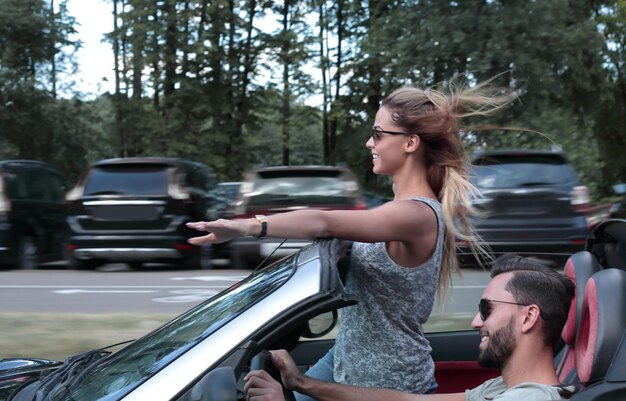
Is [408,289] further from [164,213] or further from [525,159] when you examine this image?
[164,213]

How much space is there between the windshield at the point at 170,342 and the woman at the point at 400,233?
0.20 meters

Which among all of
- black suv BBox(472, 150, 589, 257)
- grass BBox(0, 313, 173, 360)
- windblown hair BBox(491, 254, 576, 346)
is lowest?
grass BBox(0, 313, 173, 360)

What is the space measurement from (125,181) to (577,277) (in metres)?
10.3

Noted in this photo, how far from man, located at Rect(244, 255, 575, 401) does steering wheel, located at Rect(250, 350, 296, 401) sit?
0.02 m

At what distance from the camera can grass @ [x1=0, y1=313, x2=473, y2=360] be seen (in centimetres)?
577

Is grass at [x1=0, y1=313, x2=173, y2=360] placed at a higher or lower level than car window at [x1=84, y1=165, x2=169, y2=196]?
lower

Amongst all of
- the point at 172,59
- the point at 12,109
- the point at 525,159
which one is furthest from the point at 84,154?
the point at 525,159

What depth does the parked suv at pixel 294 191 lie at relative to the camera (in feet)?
37.4

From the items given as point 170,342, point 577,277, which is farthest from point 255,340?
point 577,277

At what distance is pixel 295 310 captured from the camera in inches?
84.4

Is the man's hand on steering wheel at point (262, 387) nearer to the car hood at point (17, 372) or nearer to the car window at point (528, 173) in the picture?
the car hood at point (17, 372)

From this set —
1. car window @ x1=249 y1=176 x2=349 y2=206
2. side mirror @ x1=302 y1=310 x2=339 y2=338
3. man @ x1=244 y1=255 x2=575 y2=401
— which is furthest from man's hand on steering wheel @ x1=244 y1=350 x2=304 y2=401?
car window @ x1=249 y1=176 x2=349 y2=206

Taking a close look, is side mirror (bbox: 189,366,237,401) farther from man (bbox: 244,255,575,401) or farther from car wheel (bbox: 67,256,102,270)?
car wheel (bbox: 67,256,102,270)

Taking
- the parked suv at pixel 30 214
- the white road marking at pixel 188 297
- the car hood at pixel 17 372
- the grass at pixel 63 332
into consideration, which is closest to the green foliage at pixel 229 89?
the parked suv at pixel 30 214
